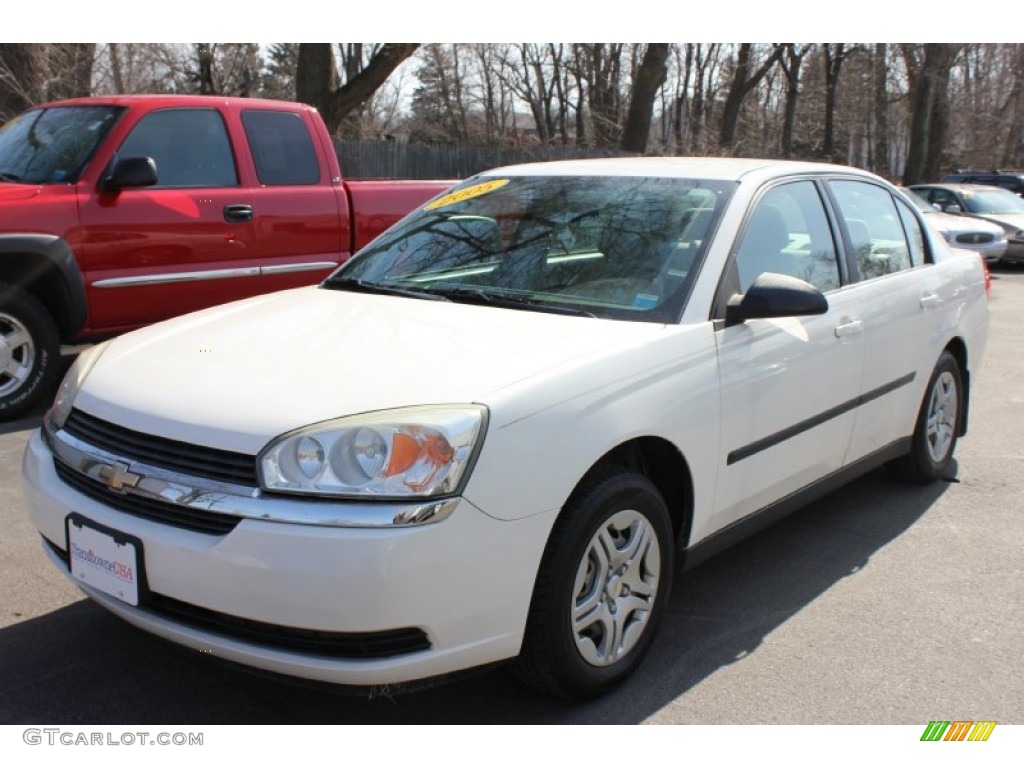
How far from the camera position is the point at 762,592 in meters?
4.00

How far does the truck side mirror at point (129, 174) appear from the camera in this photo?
6.25 m

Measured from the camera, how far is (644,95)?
21375mm

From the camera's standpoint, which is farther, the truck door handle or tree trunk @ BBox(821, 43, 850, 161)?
tree trunk @ BBox(821, 43, 850, 161)

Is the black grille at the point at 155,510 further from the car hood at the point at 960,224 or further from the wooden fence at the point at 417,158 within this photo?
the wooden fence at the point at 417,158

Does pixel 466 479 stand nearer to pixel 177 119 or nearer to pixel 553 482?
pixel 553 482

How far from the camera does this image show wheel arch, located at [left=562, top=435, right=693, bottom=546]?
3.20 metres

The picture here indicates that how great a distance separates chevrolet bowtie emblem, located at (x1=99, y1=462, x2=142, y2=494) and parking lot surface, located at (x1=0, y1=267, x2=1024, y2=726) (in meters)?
0.49

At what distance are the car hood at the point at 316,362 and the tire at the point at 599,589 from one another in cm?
44

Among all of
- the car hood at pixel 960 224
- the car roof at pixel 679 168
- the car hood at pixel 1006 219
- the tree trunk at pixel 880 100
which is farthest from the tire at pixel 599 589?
the tree trunk at pixel 880 100

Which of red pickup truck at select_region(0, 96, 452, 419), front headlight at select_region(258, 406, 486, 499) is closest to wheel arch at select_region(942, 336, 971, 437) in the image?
front headlight at select_region(258, 406, 486, 499)

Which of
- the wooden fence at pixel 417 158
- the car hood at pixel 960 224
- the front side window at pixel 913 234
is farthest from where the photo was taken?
the wooden fence at pixel 417 158

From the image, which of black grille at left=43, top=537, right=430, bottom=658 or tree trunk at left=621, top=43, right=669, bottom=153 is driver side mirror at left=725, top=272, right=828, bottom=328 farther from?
tree trunk at left=621, top=43, right=669, bottom=153
